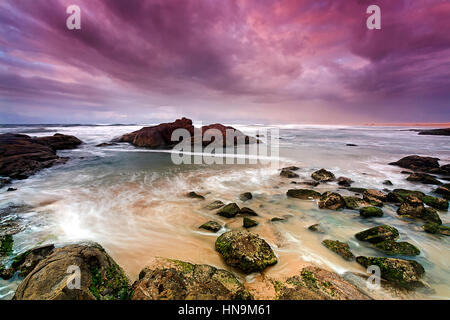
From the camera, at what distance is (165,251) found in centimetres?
389

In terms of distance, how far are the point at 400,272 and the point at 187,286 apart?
369 centimetres

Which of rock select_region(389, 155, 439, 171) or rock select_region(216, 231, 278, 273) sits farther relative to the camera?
rock select_region(389, 155, 439, 171)

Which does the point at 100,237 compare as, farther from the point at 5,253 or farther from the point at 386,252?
the point at 386,252

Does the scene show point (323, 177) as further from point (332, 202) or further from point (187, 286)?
point (187, 286)

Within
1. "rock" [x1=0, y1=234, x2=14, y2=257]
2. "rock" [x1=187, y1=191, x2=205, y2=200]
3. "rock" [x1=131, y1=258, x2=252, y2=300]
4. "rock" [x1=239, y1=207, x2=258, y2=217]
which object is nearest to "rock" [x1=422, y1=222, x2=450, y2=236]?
"rock" [x1=239, y1=207, x2=258, y2=217]

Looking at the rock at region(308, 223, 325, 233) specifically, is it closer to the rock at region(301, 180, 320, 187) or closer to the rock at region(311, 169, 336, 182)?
the rock at region(301, 180, 320, 187)

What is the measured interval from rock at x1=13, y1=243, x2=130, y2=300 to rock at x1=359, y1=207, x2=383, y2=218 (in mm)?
6437

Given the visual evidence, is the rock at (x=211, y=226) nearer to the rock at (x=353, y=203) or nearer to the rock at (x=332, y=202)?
the rock at (x=332, y=202)

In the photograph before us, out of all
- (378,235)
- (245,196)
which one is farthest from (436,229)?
(245,196)

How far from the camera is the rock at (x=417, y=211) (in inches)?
204

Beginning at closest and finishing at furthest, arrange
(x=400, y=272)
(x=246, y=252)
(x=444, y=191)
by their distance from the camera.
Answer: (x=400, y=272), (x=246, y=252), (x=444, y=191)

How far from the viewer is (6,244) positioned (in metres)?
3.85

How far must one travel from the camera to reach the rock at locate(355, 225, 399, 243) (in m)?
4.13
